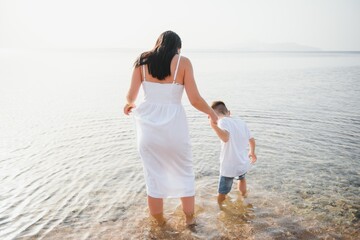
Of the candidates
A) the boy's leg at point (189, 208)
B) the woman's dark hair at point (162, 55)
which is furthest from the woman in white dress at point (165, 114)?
the boy's leg at point (189, 208)

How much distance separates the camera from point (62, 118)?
1211 cm

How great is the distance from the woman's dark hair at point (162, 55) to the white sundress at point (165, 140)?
4.9 inches

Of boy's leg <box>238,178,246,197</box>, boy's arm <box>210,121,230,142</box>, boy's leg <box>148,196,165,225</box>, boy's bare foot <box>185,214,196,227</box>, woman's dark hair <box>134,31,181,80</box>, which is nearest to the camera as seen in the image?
woman's dark hair <box>134,31,181,80</box>

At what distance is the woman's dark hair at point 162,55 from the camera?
4.05 metres

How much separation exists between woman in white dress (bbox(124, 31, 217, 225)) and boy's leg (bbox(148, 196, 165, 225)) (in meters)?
0.20

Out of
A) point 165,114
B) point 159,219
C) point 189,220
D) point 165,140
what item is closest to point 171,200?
point 159,219

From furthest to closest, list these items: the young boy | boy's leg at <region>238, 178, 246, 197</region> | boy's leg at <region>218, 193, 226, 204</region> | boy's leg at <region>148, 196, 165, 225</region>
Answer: boy's leg at <region>238, 178, 246, 197</region> < boy's leg at <region>218, 193, 226, 204</region> < the young boy < boy's leg at <region>148, 196, 165, 225</region>

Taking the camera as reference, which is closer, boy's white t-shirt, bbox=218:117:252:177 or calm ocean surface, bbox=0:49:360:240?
calm ocean surface, bbox=0:49:360:240

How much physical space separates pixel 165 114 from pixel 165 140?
34 centimetres

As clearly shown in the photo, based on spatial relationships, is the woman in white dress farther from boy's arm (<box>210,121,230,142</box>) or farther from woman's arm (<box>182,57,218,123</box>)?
boy's arm (<box>210,121,230,142</box>)

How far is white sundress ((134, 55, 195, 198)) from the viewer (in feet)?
13.8

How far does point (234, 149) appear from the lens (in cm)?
507

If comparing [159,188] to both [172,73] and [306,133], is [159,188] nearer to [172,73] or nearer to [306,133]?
[172,73]

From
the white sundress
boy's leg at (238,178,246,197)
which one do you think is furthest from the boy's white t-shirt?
the white sundress
